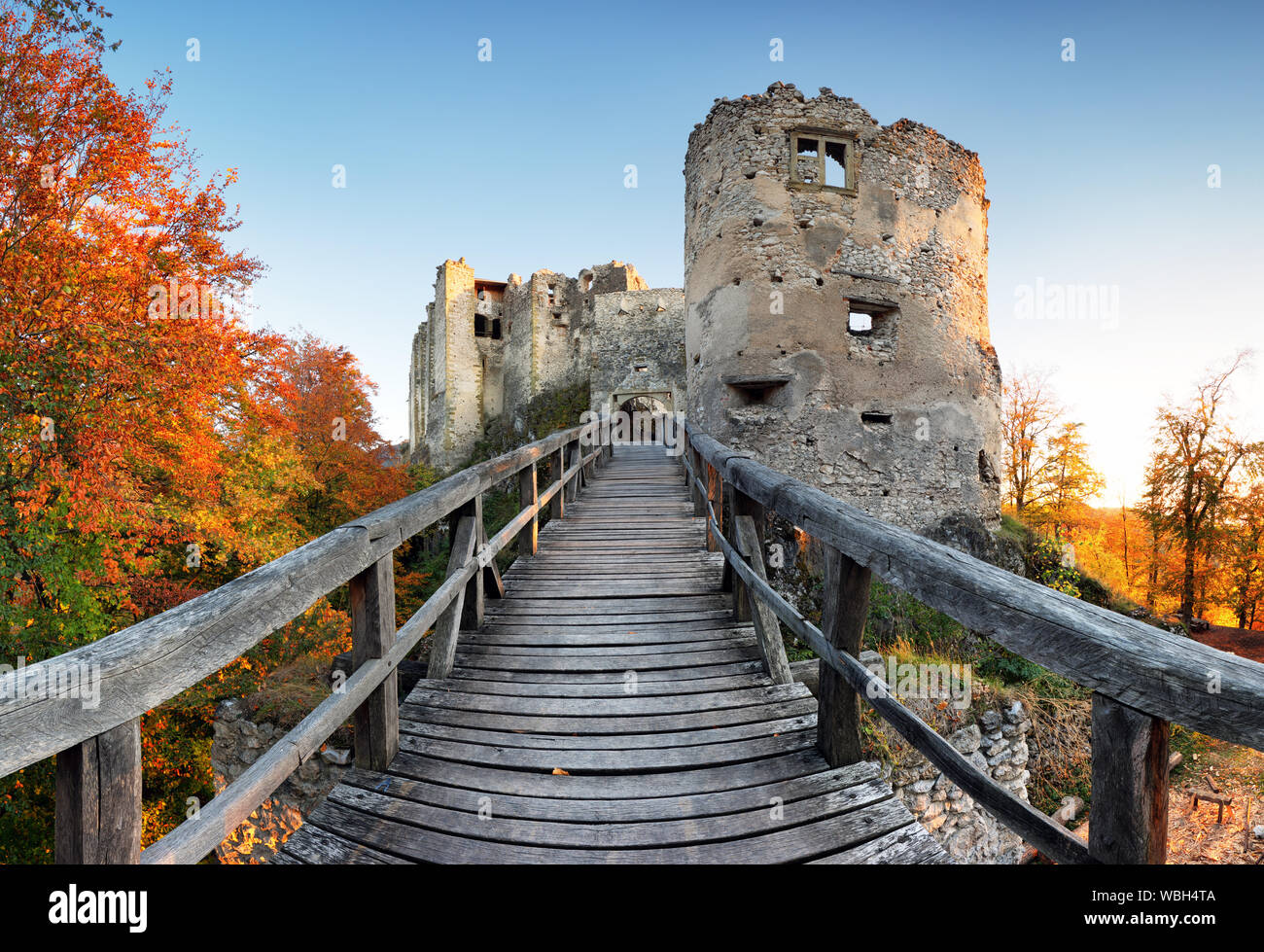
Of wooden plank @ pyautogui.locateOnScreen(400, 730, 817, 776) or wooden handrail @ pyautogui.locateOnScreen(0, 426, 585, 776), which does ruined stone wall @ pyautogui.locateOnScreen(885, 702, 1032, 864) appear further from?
wooden handrail @ pyautogui.locateOnScreen(0, 426, 585, 776)

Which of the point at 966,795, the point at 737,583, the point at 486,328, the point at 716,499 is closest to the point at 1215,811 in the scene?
the point at 966,795

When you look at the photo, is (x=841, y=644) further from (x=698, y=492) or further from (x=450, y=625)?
(x=698, y=492)

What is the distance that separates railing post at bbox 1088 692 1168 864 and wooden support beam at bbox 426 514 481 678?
261 centimetres

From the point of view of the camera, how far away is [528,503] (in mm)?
4871

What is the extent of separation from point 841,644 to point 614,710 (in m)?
1.16

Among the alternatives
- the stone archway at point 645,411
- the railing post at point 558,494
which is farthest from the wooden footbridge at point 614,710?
the stone archway at point 645,411

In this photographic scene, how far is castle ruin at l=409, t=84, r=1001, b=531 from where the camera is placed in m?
10.0

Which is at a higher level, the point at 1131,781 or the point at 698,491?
the point at 698,491

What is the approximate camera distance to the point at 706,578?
14.6ft

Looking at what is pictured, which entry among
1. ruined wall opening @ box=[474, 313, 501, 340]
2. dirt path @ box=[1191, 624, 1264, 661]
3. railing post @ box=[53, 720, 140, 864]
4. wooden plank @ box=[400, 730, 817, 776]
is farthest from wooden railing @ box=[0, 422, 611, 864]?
ruined wall opening @ box=[474, 313, 501, 340]

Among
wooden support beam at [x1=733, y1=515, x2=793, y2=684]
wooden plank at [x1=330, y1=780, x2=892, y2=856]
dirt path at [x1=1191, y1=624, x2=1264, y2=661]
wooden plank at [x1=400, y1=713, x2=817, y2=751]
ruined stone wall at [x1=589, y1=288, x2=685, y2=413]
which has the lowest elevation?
dirt path at [x1=1191, y1=624, x2=1264, y2=661]

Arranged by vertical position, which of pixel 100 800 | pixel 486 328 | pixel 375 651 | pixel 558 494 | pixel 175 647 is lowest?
pixel 375 651

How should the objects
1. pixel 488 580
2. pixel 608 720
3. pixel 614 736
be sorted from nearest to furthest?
pixel 614 736 < pixel 608 720 < pixel 488 580
